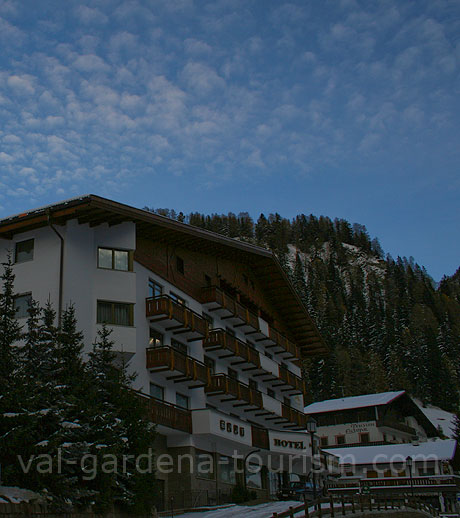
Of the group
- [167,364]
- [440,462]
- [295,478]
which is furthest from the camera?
[440,462]

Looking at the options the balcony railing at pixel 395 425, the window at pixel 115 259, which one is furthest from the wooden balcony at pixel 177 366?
the balcony railing at pixel 395 425

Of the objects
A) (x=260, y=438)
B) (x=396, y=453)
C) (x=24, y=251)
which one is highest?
(x=24, y=251)

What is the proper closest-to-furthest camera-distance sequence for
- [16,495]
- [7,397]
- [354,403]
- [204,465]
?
1. [16,495]
2. [7,397]
3. [204,465]
4. [354,403]

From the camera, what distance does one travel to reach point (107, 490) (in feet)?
67.8

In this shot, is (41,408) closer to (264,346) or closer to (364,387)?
(264,346)

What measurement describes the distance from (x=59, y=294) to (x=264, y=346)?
862 inches

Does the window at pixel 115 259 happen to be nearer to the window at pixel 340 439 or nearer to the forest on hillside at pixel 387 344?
the window at pixel 340 439

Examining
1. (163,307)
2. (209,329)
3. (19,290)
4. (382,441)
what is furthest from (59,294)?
(382,441)

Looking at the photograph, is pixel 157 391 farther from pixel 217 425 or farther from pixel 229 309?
pixel 229 309

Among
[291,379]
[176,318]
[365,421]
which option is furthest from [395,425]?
[176,318]

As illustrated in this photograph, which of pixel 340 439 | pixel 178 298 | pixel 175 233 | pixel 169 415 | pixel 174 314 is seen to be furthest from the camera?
pixel 340 439

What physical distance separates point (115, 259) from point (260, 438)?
1448cm

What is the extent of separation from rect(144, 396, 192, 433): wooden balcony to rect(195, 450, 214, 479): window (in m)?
2.09

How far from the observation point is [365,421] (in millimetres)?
77750
